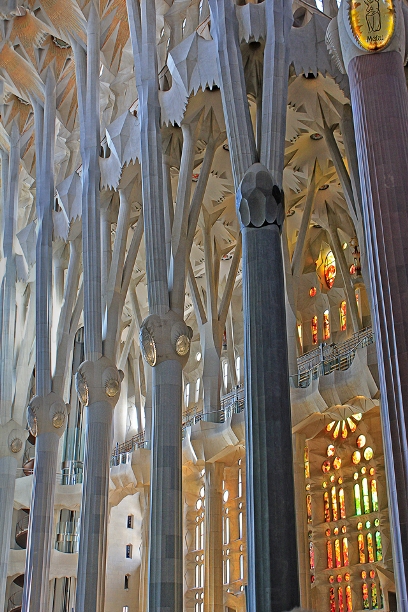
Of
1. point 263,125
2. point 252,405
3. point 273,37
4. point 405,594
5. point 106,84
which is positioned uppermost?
point 106,84

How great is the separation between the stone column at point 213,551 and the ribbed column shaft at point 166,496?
24.8ft

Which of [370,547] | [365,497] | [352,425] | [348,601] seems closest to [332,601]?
[348,601]

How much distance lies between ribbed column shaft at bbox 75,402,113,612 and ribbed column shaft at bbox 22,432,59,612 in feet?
9.86

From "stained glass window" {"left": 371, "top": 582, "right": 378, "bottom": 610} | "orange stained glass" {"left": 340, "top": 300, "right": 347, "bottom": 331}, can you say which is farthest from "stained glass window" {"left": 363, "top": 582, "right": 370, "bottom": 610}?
"orange stained glass" {"left": 340, "top": 300, "right": 347, "bottom": 331}

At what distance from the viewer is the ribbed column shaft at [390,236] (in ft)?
23.9

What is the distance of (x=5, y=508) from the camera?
2288 cm

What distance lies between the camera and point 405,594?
6859 mm

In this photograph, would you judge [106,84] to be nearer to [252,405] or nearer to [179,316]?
[179,316]


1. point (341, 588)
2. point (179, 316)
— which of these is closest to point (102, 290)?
point (179, 316)

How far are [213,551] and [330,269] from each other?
9707 mm

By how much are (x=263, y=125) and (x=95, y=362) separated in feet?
24.2

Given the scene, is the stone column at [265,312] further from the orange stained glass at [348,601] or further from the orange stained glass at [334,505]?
the orange stained glass at [334,505]

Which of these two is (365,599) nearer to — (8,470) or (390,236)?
(8,470)

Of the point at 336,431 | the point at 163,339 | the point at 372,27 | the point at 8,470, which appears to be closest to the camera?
the point at 372,27
